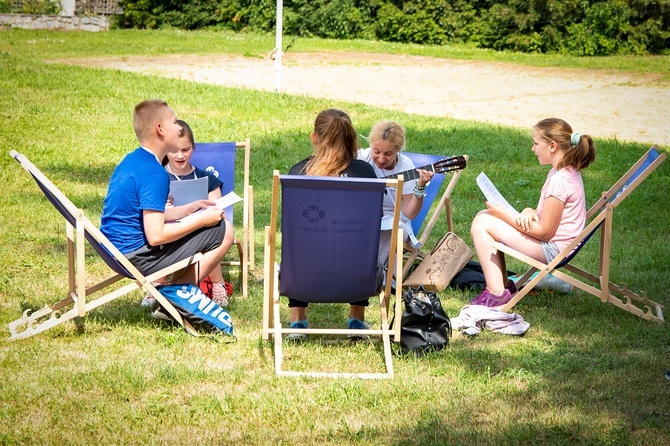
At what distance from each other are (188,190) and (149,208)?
92 centimetres

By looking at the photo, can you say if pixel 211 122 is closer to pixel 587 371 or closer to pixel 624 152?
pixel 624 152

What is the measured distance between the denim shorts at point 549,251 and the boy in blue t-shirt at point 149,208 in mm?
1932

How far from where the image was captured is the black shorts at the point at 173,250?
4.55 meters

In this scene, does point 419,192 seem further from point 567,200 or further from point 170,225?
point 170,225

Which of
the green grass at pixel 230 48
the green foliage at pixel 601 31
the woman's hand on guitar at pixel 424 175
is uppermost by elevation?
the green foliage at pixel 601 31

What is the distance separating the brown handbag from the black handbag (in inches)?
42.0

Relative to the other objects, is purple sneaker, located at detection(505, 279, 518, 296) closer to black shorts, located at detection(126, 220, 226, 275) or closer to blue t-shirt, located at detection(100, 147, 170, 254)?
A: black shorts, located at detection(126, 220, 226, 275)

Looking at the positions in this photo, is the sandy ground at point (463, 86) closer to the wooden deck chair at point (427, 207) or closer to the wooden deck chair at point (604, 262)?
the wooden deck chair at point (427, 207)

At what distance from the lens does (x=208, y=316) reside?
4.56 m

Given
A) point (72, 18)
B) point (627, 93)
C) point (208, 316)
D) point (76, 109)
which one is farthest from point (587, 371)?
point (72, 18)

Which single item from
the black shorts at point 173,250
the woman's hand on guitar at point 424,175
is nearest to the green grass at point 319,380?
the black shorts at point 173,250

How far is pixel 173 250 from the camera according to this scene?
15.2 feet

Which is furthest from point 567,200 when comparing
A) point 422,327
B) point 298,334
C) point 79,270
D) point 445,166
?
point 79,270

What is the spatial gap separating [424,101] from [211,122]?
194 inches
